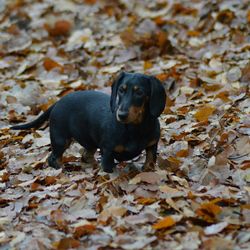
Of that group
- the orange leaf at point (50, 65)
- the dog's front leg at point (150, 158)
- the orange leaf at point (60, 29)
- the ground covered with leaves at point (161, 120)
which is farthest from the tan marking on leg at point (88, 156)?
the orange leaf at point (60, 29)

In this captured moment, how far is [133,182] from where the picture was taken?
17.0 ft

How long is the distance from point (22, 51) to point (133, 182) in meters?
5.67

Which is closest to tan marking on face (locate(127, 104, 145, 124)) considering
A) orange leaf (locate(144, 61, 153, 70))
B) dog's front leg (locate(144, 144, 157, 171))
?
dog's front leg (locate(144, 144, 157, 171))

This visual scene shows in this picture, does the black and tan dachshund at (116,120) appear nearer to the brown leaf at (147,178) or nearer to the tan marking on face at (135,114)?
the tan marking on face at (135,114)

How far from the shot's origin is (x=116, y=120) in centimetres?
534

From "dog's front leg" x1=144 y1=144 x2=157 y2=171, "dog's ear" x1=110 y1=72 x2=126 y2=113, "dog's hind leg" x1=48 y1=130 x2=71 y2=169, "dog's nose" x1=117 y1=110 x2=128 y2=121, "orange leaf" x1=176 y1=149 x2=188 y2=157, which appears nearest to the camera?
"dog's nose" x1=117 y1=110 x2=128 y2=121

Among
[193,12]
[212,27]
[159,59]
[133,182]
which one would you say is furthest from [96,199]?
[193,12]

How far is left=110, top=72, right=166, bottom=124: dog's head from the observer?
504 cm

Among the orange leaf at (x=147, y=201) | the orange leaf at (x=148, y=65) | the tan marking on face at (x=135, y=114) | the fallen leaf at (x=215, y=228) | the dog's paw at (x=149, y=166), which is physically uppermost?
the tan marking on face at (x=135, y=114)

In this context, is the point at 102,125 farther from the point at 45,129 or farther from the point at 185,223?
the point at 45,129

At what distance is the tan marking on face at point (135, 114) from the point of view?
198 inches

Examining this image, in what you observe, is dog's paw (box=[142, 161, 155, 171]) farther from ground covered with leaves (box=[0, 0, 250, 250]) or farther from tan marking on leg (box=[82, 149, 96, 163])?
tan marking on leg (box=[82, 149, 96, 163])

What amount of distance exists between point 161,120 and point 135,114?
1923 millimetres

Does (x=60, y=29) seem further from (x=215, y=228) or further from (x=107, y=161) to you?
(x=215, y=228)
